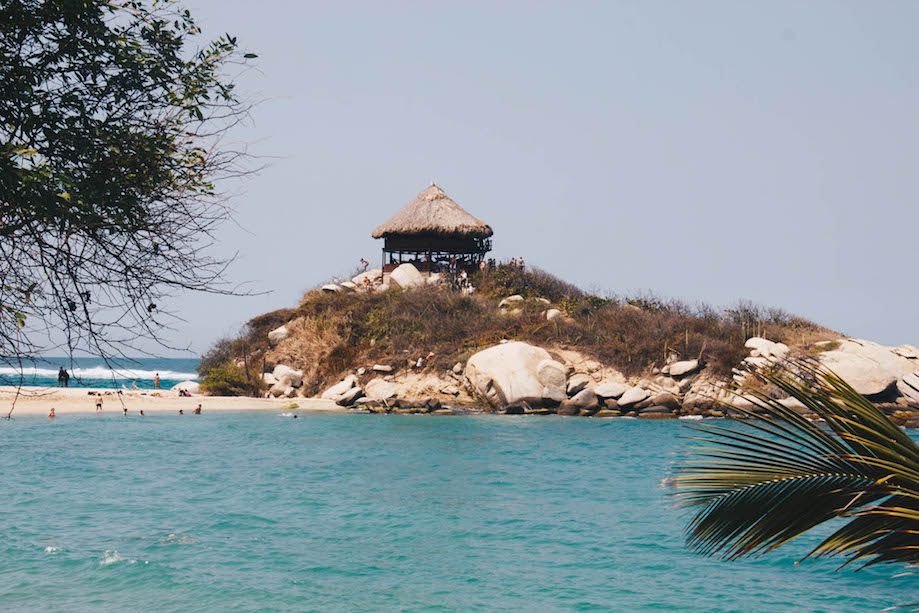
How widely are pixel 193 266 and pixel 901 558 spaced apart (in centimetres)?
599

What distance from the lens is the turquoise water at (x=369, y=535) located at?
34.0ft

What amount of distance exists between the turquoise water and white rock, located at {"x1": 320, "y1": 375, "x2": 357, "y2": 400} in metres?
11.5

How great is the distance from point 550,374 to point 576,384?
1314mm

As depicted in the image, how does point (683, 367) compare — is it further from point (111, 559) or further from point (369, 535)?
point (111, 559)

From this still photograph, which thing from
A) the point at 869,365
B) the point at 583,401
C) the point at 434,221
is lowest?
the point at 583,401

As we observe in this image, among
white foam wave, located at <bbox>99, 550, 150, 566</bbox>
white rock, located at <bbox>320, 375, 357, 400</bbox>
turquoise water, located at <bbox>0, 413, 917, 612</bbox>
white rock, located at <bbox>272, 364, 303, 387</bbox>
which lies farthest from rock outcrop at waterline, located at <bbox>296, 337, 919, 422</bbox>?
white foam wave, located at <bbox>99, 550, 150, 566</bbox>

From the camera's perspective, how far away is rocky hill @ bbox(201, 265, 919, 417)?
3306 centimetres

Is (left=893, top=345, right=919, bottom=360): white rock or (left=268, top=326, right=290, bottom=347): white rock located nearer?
(left=893, top=345, right=919, bottom=360): white rock

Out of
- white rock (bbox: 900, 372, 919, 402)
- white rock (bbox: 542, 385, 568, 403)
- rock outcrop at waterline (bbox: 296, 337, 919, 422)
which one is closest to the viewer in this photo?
white rock (bbox: 900, 372, 919, 402)

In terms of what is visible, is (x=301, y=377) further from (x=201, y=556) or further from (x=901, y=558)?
(x=901, y=558)

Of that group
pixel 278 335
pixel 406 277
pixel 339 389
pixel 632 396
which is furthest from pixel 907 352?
pixel 278 335

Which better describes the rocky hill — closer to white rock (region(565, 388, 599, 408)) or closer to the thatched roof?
white rock (region(565, 388, 599, 408))

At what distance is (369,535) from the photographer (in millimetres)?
13531

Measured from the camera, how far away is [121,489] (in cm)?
1731
